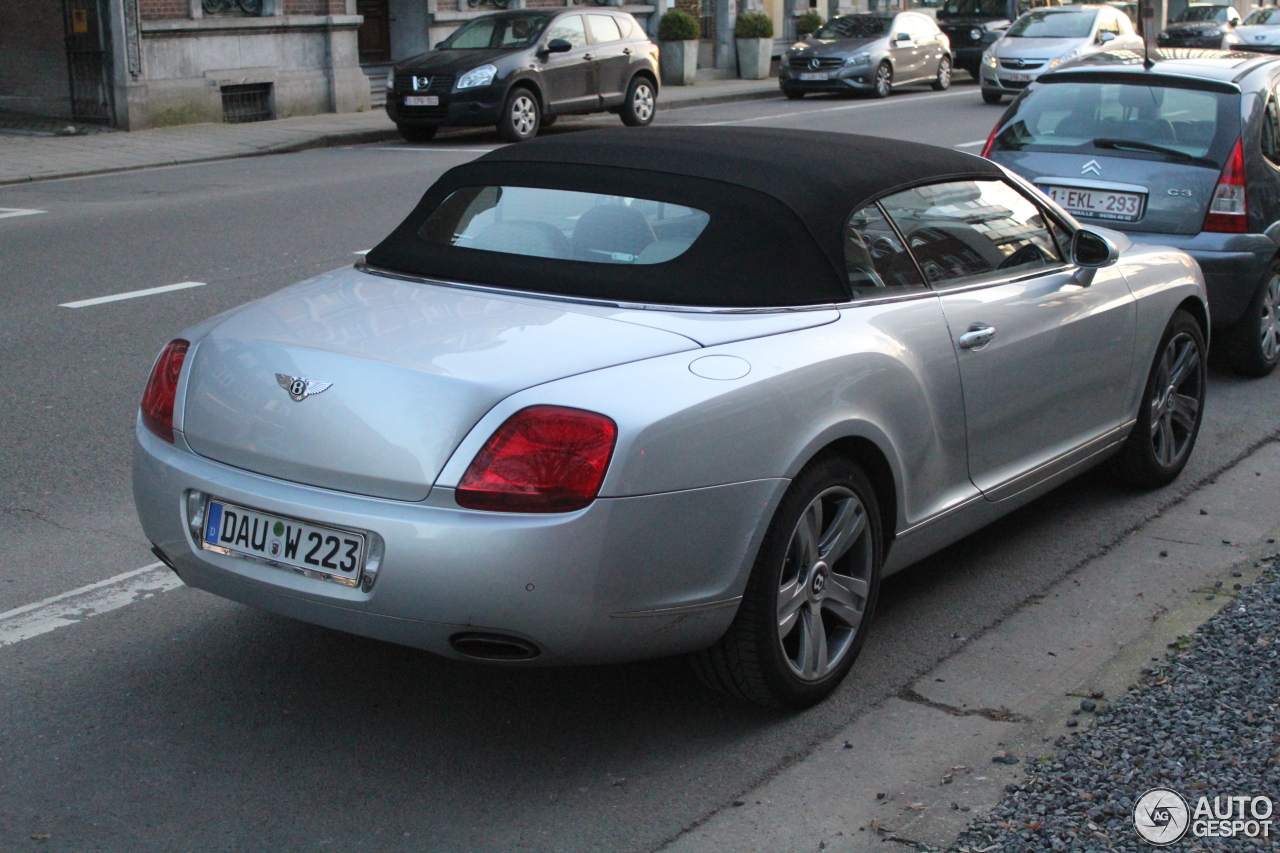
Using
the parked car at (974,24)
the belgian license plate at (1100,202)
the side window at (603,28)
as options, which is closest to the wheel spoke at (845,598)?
the belgian license plate at (1100,202)

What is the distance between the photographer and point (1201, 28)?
35.7 meters

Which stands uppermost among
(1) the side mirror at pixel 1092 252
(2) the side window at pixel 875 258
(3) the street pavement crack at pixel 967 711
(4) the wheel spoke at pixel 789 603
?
(2) the side window at pixel 875 258

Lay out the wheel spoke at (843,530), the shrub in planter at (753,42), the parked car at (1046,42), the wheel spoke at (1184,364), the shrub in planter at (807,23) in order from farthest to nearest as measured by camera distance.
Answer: the shrub in planter at (807,23) < the shrub in planter at (753,42) < the parked car at (1046,42) < the wheel spoke at (1184,364) < the wheel spoke at (843,530)

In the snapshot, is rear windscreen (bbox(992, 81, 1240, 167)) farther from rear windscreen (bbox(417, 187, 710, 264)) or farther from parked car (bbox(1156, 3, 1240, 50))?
parked car (bbox(1156, 3, 1240, 50))

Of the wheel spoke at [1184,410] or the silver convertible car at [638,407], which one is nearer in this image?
the silver convertible car at [638,407]

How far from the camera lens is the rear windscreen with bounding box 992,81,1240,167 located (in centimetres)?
772

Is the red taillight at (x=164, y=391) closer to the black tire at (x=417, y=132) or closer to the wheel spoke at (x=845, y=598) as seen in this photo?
the wheel spoke at (x=845, y=598)

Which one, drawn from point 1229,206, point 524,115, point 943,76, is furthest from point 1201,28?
point 1229,206

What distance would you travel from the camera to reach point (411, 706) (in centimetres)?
398

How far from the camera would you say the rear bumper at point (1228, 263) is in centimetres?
744

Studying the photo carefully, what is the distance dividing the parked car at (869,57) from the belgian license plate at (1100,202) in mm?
20396

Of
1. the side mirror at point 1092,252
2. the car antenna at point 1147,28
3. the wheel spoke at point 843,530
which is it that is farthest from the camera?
the car antenna at point 1147,28

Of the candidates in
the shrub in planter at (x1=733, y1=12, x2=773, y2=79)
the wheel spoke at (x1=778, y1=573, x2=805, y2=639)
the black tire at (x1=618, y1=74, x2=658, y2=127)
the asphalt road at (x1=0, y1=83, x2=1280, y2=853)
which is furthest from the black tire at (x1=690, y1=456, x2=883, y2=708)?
the shrub in planter at (x1=733, y1=12, x2=773, y2=79)

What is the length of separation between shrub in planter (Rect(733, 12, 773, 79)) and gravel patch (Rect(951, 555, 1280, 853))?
2934cm
